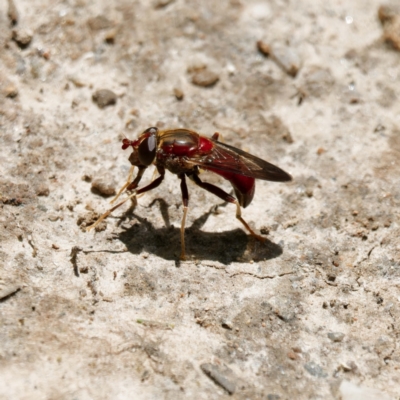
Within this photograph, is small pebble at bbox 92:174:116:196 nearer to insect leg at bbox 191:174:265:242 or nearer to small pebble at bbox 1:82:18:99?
insect leg at bbox 191:174:265:242

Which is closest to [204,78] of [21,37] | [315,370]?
[21,37]

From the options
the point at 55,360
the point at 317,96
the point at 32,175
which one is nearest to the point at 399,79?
the point at 317,96

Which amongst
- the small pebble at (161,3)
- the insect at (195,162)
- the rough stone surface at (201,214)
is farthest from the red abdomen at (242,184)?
the small pebble at (161,3)

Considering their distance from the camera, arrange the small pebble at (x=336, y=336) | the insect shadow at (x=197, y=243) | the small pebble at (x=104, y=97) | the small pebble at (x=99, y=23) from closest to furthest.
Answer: the small pebble at (x=336, y=336) < the insect shadow at (x=197, y=243) < the small pebble at (x=104, y=97) < the small pebble at (x=99, y=23)

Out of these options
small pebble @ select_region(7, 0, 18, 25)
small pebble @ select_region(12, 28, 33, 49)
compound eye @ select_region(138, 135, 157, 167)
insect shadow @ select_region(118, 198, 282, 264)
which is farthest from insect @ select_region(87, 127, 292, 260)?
small pebble @ select_region(7, 0, 18, 25)

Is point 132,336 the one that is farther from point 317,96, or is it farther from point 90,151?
point 317,96

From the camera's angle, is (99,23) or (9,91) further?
(99,23)

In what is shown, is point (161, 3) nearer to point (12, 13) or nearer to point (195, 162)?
point (12, 13)

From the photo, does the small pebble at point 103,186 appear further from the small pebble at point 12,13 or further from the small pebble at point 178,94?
the small pebble at point 12,13
